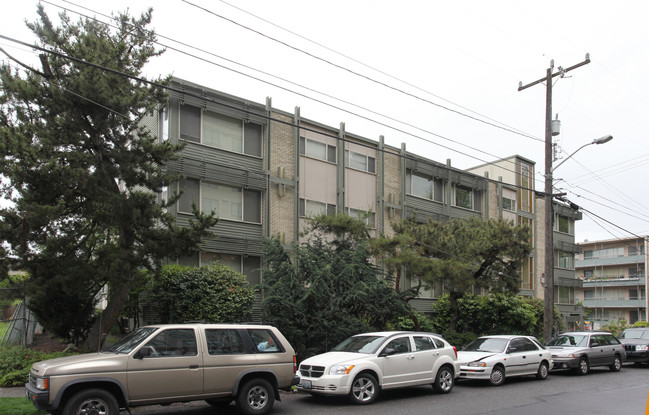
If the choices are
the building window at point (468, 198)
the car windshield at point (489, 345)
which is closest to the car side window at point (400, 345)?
the car windshield at point (489, 345)

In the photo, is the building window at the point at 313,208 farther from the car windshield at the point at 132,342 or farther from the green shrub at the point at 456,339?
the car windshield at the point at 132,342

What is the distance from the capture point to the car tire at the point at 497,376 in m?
15.0

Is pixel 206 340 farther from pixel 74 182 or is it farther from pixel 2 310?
pixel 2 310

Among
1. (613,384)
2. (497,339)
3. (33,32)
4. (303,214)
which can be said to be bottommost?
(613,384)

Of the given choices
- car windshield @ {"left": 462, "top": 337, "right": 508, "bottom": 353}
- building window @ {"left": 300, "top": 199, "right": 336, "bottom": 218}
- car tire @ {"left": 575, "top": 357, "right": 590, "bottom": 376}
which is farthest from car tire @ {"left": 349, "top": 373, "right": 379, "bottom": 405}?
building window @ {"left": 300, "top": 199, "right": 336, "bottom": 218}

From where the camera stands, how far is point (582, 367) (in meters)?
18.0

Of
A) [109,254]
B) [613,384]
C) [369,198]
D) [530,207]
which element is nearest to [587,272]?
[530,207]

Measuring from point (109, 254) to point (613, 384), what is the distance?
14309mm

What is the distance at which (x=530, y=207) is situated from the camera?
127 feet

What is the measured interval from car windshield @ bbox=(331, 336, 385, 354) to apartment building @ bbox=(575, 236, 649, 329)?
6536 cm

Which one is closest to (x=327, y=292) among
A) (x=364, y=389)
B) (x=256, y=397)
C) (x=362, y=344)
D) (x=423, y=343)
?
(x=362, y=344)

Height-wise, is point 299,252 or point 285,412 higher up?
point 299,252

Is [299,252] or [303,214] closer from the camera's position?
[299,252]

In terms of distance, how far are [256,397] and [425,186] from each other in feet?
73.0
